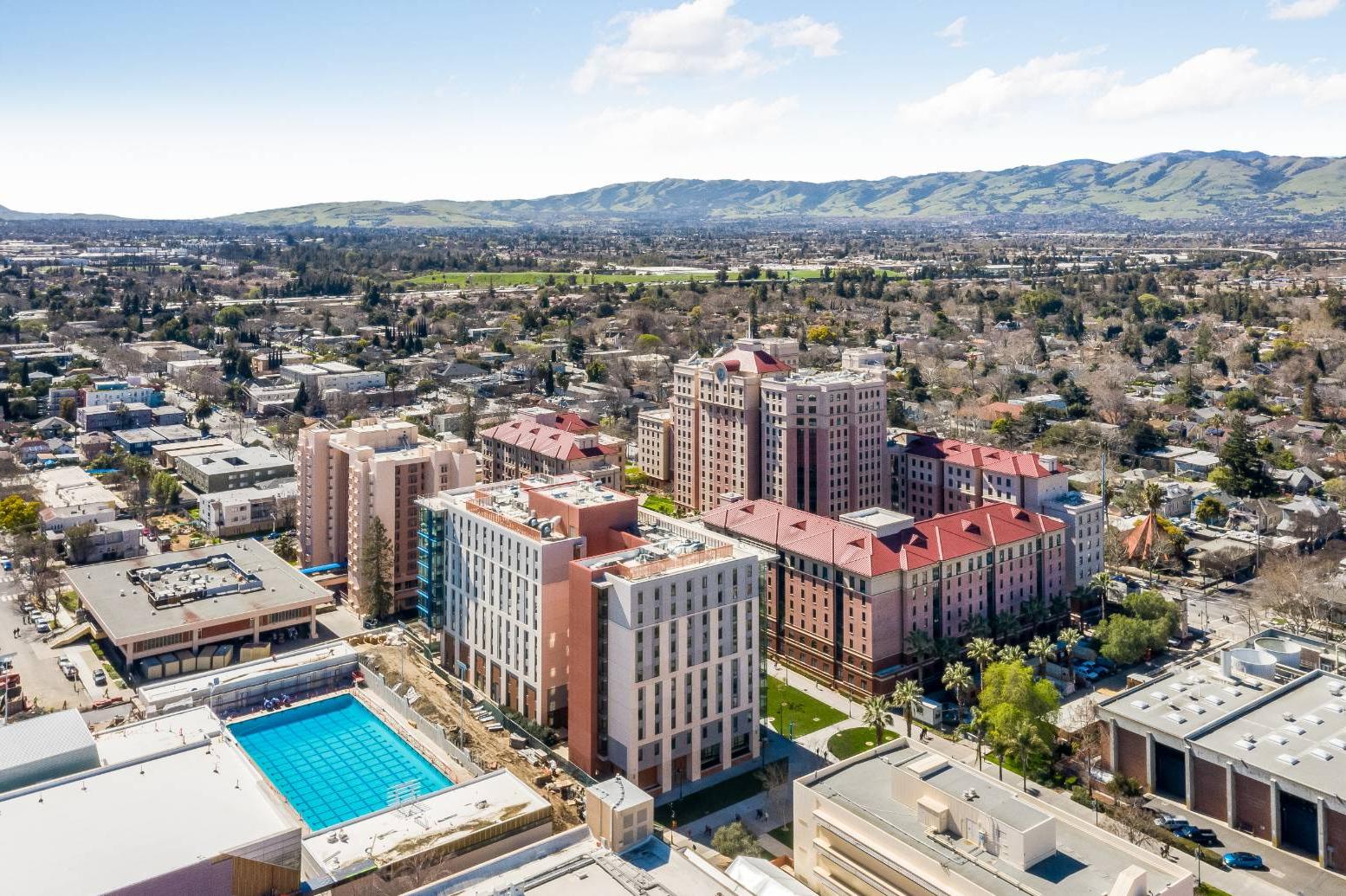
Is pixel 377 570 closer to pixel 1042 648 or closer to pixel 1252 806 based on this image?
pixel 1042 648

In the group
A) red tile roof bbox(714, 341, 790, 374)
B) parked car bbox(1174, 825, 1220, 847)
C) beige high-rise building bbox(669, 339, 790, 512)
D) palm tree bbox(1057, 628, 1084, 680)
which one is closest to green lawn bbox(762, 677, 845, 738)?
palm tree bbox(1057, 628, 1084, 680)

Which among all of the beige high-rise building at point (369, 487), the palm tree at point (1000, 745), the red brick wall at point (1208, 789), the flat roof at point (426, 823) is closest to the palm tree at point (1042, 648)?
the palm tree at point (1000, 745)

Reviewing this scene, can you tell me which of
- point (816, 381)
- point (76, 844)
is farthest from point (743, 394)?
point (76, 844)

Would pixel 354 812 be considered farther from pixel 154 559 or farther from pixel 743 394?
pixel 743 394

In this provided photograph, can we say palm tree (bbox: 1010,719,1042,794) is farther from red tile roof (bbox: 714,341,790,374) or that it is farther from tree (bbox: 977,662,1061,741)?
red tile roof (bbox: 714,341,790,374)

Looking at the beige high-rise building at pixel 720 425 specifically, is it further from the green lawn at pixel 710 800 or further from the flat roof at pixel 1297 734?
the flat roof at pixel 1297 734

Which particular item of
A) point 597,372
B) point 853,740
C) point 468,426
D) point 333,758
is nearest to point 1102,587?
point 853,740
